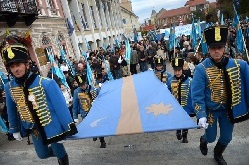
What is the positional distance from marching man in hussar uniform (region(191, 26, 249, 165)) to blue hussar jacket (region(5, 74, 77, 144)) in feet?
6.02

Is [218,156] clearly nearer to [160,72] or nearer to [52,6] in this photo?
[160,72]

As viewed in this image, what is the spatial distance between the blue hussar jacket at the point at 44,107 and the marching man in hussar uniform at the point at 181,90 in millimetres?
2232

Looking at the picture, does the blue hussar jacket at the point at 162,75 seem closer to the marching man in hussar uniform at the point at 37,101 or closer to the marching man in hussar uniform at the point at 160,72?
the marching man in hussar uniform at the point at 160,72

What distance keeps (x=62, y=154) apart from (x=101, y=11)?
3631 centimetres

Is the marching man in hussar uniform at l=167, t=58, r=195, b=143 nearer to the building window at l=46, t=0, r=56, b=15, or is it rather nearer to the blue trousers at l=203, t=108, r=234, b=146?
the blue trousers at l=203, t=108, r=234, b=146

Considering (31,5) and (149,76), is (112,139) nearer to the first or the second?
(149,76)

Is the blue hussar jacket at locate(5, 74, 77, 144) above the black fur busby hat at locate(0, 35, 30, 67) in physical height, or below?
below

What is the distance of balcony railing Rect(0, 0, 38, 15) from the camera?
48.4ft

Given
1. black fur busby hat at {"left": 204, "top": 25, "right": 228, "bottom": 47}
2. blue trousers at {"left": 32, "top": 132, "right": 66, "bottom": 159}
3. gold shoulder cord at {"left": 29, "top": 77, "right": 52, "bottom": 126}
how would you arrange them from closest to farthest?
1. black fur busby hat at {"left": 204, "top": 25, "right": 228, "bottom": 47}
2. gold shoulder cord at {"left": 29, "top": 77, "right": 52, "bottom": 126}
3. blue trousers at {"left": 32, "top": 132, "right": 66, "bottom": 159}

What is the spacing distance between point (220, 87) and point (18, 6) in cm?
1467

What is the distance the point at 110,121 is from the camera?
198 inches

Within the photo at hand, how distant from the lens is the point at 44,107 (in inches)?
161

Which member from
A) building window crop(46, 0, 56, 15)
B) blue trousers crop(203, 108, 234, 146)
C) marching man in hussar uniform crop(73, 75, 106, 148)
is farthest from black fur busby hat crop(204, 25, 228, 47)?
building window crop(46, 0, 56, 15)

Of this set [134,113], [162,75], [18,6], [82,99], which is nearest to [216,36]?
[134,113]
